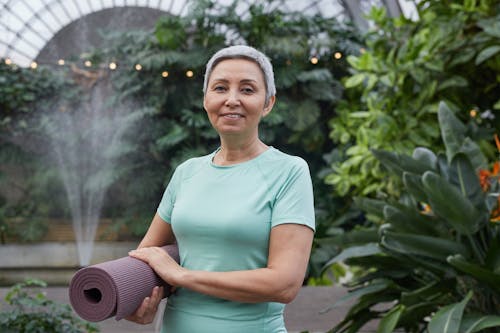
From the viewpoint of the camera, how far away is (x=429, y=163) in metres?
2.58

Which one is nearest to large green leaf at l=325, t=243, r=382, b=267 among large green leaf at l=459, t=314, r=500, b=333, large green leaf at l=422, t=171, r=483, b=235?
large green leaf at l=422, t=171, r=483, b=235

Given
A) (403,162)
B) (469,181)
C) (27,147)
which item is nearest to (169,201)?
(469,181)

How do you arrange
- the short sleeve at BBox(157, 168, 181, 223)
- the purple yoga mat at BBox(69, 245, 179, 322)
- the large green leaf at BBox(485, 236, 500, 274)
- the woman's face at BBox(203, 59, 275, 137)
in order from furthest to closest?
the large green leaf at BBox(485, 236, 500, 274), the short sleeve at BBox(157, 168, 181, 223), the woman's face at BBox(203, 59, 275, 137), the purple yoga mat at BBox(69, 245, 179, 322)

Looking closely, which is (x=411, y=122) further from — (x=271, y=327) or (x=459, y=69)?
(x=271, y=327)

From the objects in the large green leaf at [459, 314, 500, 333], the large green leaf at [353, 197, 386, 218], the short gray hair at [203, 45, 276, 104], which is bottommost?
the large green leaf at [459, 314, 500, 333]

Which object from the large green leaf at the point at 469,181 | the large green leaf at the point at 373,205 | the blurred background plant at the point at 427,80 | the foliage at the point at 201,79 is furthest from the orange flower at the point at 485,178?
the foliage at the point at 201,79

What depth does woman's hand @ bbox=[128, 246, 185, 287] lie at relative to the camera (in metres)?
0.86

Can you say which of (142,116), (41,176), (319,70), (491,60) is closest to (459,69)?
(491,60)

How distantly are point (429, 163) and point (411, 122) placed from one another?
4.94ft

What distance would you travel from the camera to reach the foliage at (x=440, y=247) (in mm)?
2076

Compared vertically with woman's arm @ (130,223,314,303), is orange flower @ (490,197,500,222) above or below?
below

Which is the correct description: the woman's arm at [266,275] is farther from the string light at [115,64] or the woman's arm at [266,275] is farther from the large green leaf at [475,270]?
the string light at [115,64]

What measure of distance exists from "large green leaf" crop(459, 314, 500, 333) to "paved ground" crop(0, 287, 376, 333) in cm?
63

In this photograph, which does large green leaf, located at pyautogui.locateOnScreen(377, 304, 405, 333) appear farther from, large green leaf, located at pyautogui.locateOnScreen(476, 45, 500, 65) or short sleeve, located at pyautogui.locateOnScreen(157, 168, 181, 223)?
large green leaf, located at pyautogui.locateOnScreen(476, 45, 500, 65)
